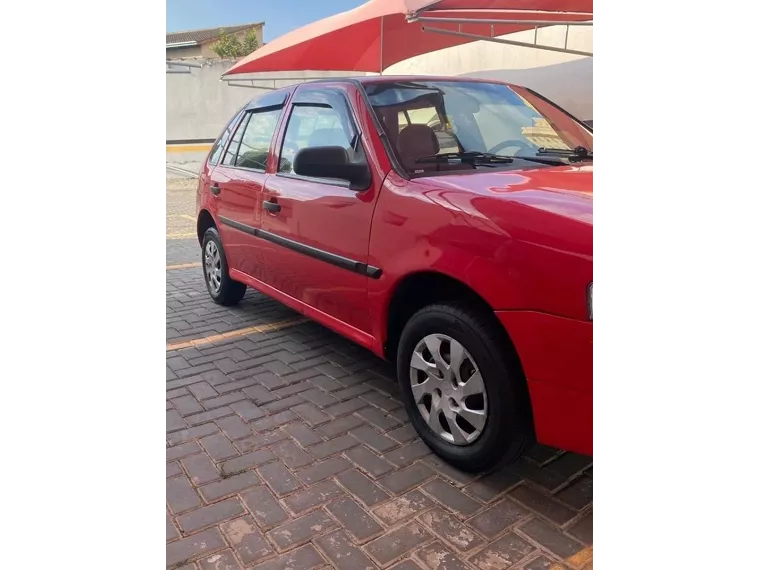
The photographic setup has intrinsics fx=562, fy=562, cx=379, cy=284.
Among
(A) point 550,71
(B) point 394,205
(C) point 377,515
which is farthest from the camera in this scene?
(A) point 550,71

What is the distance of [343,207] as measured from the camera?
3029 mm

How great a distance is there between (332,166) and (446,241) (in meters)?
0.82

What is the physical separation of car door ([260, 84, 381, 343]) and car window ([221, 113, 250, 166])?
2.80ft

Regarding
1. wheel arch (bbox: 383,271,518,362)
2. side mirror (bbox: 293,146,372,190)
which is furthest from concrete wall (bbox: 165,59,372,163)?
wheel arch (bbox: 383,271,518,362)

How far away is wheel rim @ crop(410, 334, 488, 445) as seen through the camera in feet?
7.95

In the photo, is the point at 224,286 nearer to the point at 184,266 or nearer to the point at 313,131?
the point at 313,131

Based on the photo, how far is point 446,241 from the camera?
2.38 metres
